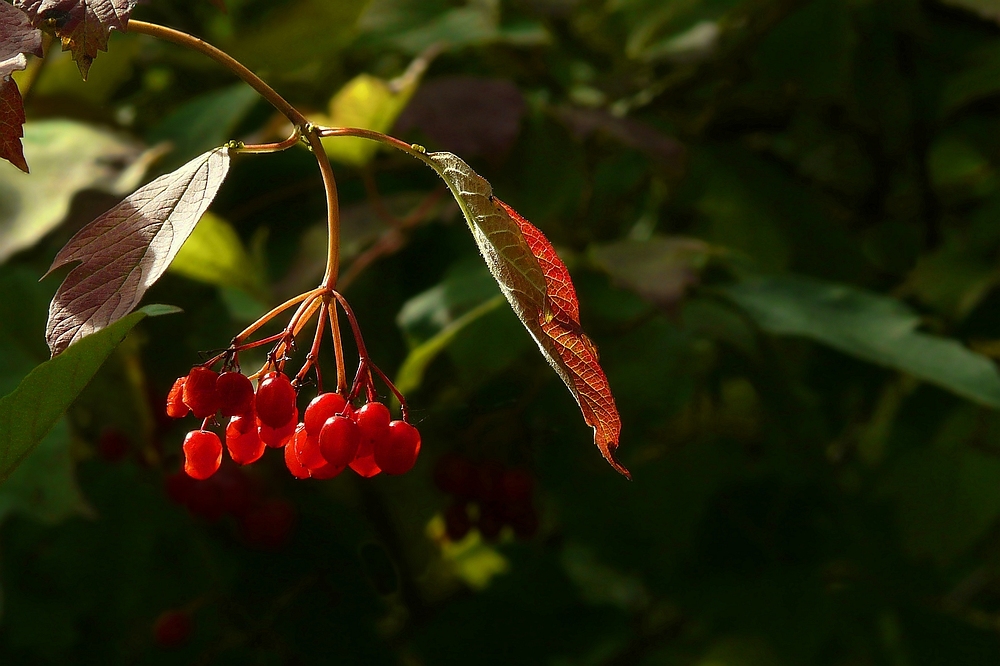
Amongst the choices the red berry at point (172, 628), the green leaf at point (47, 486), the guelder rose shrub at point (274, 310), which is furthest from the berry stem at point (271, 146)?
the red berry at point (172, 628)

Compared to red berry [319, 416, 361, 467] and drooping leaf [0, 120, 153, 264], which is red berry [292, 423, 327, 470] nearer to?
red berry [319, 416, 361, 467]

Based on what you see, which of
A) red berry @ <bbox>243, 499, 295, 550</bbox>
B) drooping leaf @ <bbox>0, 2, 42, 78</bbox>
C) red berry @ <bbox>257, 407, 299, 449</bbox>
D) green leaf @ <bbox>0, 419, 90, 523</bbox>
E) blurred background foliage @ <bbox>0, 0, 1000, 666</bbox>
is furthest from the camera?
red berry @ <bbox>243, 499, 295, 550</bbox>

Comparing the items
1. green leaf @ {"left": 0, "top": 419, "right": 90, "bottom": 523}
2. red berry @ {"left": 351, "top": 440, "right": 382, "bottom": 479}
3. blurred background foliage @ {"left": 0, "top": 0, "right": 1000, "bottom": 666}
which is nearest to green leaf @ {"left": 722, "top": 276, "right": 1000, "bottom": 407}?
blurred background foliage @ {"left": 0, "top": 0, "right": 1000, "bottom": 666}

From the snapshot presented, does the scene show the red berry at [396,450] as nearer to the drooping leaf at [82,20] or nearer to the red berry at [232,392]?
the red berry at [232,392]

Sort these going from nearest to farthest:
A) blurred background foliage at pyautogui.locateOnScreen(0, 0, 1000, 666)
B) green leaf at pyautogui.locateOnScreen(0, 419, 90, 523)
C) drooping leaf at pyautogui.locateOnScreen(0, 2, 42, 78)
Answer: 1. drooping leaf at pyautogui.locateOnScreen(0, 2, 42, 78)
2. green leaf at pyautogui.locateOnScreen(0, 419, 90, 523)
3. blurred background foliage at pyautogui.locateOnScreen(0, 0, 1000, 666)

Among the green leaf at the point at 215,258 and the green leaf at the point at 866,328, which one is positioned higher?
the green leaf at the point at 215,258

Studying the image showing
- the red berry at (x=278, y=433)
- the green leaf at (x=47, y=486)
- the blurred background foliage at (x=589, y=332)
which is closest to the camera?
the red berry at (x=278, y=433)

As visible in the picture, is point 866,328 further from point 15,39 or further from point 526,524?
point 15,39

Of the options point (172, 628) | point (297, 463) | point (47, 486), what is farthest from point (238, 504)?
point (297, 463)

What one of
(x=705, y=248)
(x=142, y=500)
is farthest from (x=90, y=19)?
(x=142, y=500)
